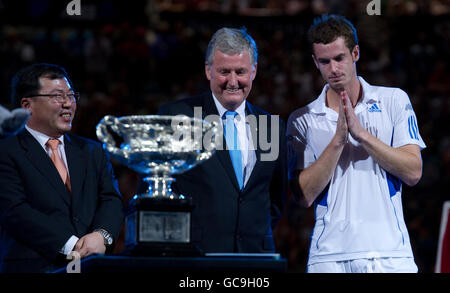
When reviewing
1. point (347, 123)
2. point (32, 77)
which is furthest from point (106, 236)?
point (347, 123)

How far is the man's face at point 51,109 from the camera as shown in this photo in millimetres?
3199

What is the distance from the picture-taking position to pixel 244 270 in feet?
7.75

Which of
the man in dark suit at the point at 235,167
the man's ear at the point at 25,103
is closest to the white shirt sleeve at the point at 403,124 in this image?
the man in dark suit at the point at 235,167

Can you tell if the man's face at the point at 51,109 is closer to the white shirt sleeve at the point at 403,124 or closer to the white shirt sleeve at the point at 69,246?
the white shirt sleeve at the point at 69,246

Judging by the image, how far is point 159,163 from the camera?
2600 millimetres

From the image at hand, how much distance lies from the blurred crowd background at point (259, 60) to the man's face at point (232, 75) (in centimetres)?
379

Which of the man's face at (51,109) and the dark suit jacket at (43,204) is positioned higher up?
the man's face at (51,109)

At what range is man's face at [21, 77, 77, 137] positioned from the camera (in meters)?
3.20

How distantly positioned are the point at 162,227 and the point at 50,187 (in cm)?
80

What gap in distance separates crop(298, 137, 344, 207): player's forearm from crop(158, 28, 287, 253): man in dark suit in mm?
136

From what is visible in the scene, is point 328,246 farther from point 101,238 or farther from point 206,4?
point 206,4

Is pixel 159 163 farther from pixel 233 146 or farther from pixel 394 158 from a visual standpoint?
pixel 394 158

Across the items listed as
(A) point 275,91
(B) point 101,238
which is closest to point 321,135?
(B) point 101,238

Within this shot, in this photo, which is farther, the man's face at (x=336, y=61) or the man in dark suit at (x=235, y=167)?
the man's face at (x=336, y=61)
